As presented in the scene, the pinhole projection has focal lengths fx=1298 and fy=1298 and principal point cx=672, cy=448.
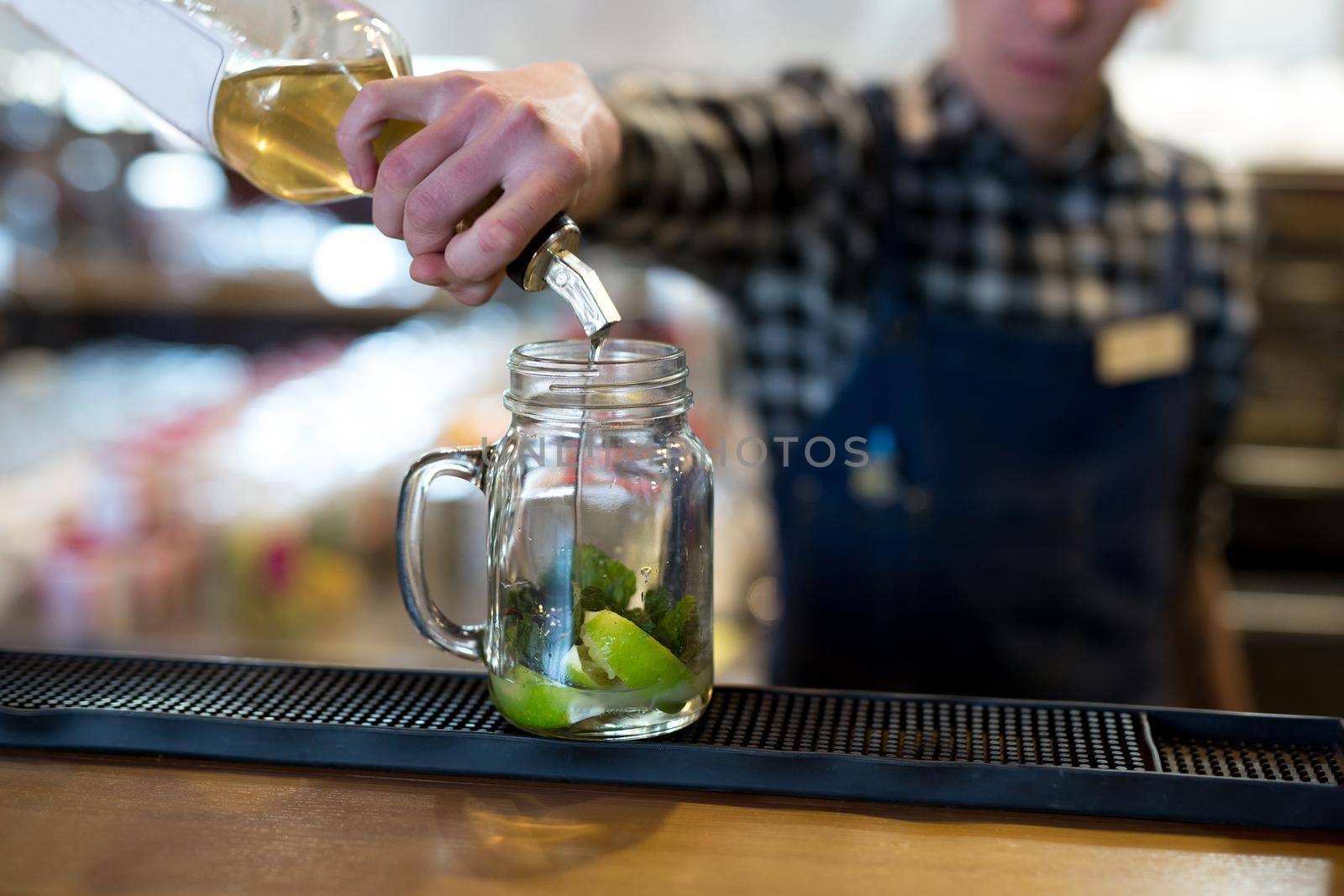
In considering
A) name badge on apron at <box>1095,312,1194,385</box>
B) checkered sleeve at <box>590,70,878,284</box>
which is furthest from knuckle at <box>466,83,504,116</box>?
name badge on apron at <box>1095,312,1194,385</box>

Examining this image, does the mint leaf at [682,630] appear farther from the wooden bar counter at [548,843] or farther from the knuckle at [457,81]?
the knuckle at [457,81]

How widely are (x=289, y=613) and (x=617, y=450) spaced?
53.6 inches

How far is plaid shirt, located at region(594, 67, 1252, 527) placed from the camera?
152cm

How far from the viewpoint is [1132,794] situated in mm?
696

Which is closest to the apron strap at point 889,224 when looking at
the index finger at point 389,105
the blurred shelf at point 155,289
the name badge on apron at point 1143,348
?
the name badge on apron at point 1143,348

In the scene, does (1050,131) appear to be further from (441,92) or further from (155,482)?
(155,482)

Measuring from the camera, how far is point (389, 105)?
698 millimetres

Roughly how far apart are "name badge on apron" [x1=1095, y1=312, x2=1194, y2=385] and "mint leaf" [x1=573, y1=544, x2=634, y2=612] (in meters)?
1.00

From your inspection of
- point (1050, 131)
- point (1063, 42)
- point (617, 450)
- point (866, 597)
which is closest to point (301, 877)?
point (617, 450)

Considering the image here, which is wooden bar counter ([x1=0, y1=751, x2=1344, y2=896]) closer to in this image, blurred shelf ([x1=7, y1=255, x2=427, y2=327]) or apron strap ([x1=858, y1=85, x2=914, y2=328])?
apron strap ([x1=858, y1=85, x2=914, y2=328])

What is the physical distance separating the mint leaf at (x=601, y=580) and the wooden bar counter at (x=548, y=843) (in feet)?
0.34

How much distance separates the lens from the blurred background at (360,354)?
1.99 m

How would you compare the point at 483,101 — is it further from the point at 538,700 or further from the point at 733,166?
the point at 733,166

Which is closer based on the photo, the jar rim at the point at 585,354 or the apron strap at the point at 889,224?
the jar rim at the point at 585,354
